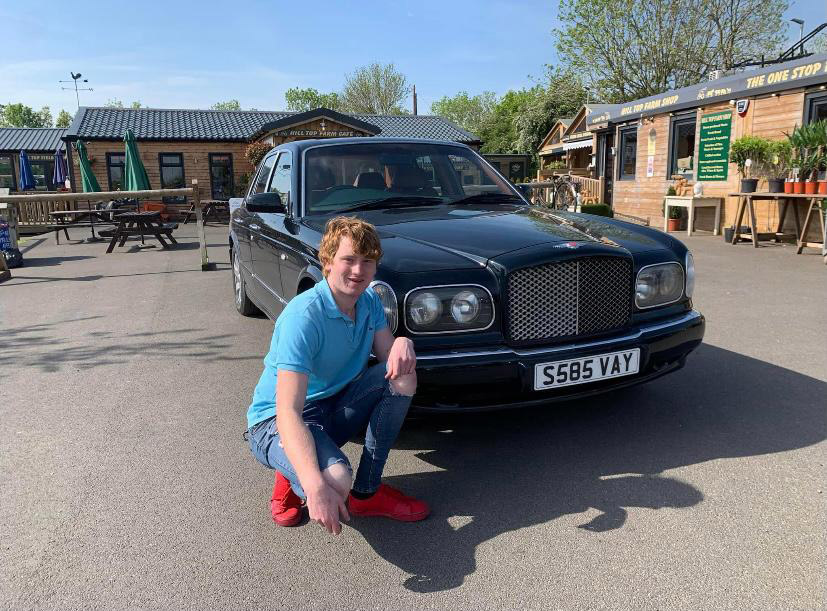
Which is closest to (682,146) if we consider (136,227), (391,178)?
(136,227)

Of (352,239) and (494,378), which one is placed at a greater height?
(352,239)

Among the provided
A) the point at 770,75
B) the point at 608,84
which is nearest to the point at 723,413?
the point at 770,75

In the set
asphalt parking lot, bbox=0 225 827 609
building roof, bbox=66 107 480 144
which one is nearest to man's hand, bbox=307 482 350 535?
asphalt parking lot, bbox=0 225 827 609

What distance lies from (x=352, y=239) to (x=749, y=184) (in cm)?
1203

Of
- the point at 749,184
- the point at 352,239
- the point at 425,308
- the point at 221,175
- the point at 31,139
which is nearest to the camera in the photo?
the point at 352,239

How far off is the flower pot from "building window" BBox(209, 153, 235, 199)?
2256cm

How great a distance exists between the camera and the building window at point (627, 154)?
18.6 metres

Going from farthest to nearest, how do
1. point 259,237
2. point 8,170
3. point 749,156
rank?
point 8,170
point 749,156
point 259,237

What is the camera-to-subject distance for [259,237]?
520 cm

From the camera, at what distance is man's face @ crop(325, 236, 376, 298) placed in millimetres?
2584

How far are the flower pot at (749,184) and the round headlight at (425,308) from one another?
37.2 ft

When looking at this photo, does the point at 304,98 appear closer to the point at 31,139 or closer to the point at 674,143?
the point at 31,139

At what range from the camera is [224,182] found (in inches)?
1179

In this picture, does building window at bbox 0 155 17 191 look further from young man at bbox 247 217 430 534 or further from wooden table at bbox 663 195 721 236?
young man at bbox 247 217 430 534
